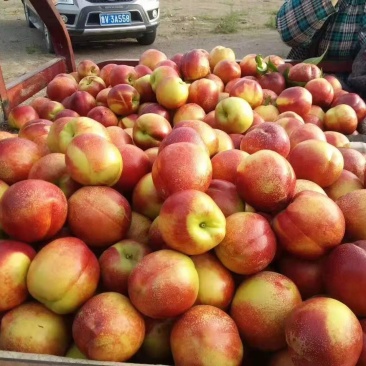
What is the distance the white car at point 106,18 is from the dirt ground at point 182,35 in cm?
36

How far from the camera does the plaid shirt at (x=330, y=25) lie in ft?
11.7

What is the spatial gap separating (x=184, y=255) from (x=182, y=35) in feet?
28.3

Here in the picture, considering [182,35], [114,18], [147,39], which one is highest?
[114,18]

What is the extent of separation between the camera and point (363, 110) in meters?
2.43

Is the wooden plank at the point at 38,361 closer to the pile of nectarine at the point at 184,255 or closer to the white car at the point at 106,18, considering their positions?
the pile of nectarine at the point at 184,255

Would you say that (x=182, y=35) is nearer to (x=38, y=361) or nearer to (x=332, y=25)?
(x=332, y=25)

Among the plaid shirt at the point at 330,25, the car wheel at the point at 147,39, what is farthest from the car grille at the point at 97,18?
the plaid shirt at the point at 330,25

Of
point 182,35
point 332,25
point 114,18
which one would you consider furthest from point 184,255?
point 182,35

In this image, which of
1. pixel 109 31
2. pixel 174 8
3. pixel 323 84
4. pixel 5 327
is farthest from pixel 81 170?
pixel 174 8

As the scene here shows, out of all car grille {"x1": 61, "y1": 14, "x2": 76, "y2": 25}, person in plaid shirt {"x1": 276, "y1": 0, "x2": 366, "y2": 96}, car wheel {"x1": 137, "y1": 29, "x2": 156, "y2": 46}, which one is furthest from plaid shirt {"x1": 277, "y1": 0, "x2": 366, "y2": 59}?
car wheel {"x1": 137, "y1": 29, "x2": 156, "y2": 46}

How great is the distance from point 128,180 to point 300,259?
0.60 m

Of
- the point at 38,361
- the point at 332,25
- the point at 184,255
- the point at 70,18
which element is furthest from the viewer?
the point at 70,18

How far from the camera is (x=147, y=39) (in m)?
8.13

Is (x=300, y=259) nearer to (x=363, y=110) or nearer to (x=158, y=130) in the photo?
(x=158, y=130)
